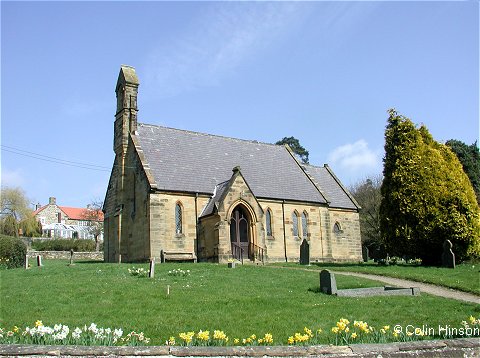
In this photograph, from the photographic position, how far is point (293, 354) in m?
6.41

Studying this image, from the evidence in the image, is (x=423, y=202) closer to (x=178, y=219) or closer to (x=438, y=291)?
(x=438, y=291)

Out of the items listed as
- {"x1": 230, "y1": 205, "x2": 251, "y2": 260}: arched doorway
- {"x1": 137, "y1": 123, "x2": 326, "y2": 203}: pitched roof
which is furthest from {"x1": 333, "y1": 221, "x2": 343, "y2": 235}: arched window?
{"x1": 230, "y1": 205, "x2": 251, "y2": 260}: arched doorway

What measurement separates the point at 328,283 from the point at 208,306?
4.91 metres

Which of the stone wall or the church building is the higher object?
the church building

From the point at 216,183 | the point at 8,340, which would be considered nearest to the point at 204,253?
the point at 216,183

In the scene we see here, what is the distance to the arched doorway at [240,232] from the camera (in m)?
32.0

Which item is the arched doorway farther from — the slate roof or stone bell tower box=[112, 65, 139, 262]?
the slate roof

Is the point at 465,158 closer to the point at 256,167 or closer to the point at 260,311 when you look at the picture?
the point at 256,167

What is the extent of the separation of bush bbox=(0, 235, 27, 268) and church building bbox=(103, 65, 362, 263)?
6.52m

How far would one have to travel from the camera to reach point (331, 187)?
4325cm

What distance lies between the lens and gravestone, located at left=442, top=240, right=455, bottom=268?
25188mm

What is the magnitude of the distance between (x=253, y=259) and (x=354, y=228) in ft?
43.1

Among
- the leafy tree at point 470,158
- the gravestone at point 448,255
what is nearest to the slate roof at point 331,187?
the gravestone at point 448,255

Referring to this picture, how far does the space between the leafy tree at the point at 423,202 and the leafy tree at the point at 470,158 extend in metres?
30.6
